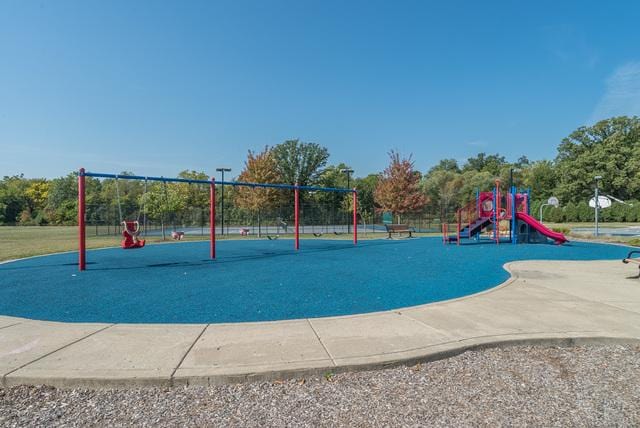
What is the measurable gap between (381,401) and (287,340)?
164 centimetres

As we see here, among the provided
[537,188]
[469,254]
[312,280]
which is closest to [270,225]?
[469,254]

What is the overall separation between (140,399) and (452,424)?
106 inches

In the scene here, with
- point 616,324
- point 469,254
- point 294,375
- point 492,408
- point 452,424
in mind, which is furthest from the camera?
point 469,254

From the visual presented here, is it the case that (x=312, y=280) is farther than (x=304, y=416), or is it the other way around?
(x=312, y=280)

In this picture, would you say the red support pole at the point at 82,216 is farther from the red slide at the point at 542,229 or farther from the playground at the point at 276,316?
the red slide at the point at 542,229

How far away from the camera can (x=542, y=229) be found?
64.3 ft

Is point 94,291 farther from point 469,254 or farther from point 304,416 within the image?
point 469,254

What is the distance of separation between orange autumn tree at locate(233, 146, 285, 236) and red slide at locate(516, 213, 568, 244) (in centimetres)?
2128

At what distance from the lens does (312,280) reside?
30.9 ft

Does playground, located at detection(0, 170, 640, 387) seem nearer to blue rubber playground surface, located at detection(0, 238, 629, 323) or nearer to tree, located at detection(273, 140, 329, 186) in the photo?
blue rubber playground surface, located at detection(0, 238, 629, 323)

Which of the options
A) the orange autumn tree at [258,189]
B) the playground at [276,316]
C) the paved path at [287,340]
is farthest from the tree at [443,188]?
the paved path at [287,340]

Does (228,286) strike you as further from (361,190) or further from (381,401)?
(361,190)

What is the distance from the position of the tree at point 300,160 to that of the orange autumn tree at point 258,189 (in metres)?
32.3

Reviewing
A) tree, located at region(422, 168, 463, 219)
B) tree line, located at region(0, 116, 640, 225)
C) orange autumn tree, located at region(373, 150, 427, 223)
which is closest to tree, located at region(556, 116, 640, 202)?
tree line, located at region(0, 116, 640, 225)
